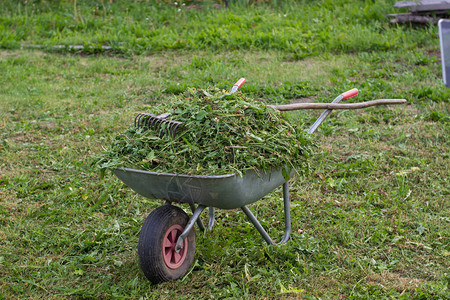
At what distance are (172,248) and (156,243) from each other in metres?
0.17

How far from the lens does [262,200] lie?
3.99 metres

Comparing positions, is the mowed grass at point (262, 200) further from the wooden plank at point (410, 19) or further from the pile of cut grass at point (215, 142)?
→ the wooden plank at point (410, 19)

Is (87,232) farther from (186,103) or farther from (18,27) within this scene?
(18,27)

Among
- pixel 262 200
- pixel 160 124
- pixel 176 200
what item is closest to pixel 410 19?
pixel 262 200

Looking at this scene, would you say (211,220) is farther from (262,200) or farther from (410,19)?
(410,19)

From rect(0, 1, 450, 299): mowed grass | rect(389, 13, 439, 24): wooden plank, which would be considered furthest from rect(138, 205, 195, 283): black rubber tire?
rect(389, 13, 439, 24): wooden plank

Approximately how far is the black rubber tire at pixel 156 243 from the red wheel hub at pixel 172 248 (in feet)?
0.07

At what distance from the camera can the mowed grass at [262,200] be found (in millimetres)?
2963

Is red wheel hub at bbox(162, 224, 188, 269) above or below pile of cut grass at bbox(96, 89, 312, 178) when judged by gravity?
below

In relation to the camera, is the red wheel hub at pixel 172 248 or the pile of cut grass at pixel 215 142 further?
the red wheel hub at pixel 172 248

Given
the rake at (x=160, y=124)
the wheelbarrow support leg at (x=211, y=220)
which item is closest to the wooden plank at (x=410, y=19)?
the wheelbarrow support leg at (x=211, y=220)

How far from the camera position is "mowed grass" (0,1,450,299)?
296 centimetres

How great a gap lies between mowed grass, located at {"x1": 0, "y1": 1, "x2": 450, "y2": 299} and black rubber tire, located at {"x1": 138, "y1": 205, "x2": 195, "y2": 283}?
0.39ft

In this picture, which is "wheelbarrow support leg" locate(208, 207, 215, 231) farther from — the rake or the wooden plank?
the wooden plank
